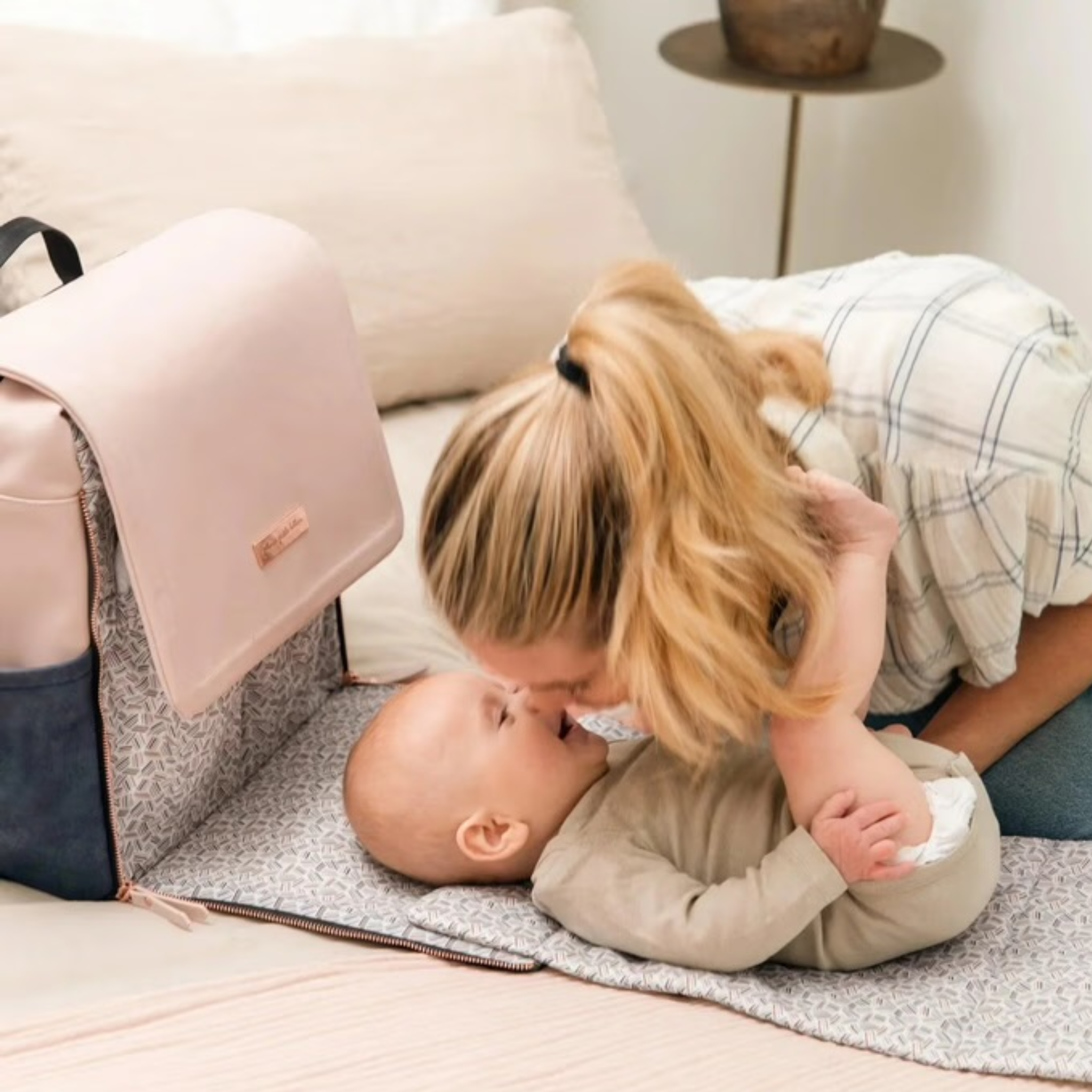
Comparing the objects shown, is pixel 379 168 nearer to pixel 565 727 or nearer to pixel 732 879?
pixel 565 727

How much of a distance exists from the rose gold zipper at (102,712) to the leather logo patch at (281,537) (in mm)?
127

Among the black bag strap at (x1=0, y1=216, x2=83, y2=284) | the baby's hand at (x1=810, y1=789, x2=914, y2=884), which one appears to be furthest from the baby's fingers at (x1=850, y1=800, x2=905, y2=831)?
→ the black bag strap at (x1=0, y1=216, x2=83, y2=284)

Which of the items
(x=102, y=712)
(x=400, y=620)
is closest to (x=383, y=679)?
(x=400, y=620)

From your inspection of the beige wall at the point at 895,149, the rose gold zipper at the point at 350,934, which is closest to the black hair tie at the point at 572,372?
the rose gold zipper at the point at 350,934

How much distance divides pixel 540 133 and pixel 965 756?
87 centimetres

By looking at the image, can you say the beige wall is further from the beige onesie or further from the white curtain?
the beige onesie

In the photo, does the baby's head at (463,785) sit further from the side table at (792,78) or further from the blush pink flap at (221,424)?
the side table at (792,78)

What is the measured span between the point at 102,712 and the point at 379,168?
783 millimetres

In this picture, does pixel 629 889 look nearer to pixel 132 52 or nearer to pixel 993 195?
pixel 132 52

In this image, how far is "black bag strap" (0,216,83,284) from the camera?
1.18m

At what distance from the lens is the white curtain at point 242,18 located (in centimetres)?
173

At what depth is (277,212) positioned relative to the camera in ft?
5.21

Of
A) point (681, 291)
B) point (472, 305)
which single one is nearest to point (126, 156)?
point (472, 305)

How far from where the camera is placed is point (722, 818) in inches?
45.7
